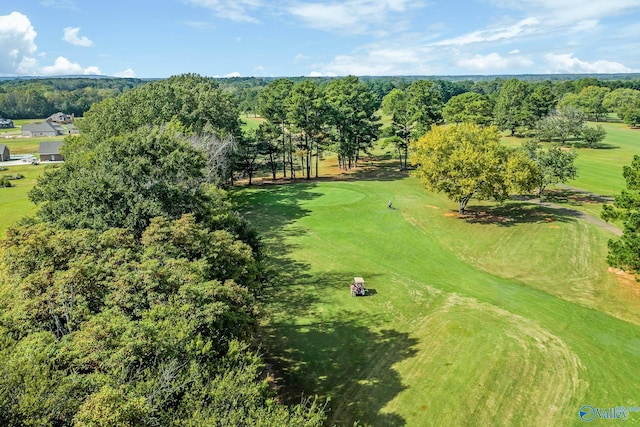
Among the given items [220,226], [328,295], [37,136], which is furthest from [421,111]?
[37,136]

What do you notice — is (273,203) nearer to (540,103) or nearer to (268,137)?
(268,137)

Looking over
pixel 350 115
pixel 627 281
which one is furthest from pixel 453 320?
pixel 350 115

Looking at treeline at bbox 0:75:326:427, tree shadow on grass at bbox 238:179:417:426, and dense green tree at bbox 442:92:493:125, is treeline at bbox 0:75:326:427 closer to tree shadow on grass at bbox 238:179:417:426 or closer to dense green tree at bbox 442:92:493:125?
tree shadow on grass at bbox 238:179:417:426

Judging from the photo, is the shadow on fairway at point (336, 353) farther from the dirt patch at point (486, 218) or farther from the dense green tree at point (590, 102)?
the dense green tree at point (590, 102)

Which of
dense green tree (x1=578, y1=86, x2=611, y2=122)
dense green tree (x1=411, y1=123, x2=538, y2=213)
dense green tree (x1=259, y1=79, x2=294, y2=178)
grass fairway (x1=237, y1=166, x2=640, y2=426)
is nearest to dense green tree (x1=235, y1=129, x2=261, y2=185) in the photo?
dense green tree (x1=259, y1=79, x2=294, y2=178)

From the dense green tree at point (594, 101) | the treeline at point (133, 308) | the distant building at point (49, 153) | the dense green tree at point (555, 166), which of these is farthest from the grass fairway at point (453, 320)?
the dense green tree at point (594, 101)
